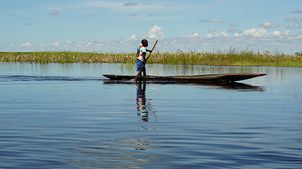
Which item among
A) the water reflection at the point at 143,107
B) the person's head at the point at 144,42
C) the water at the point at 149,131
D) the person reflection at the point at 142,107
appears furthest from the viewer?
the person's head at the point at 144,42

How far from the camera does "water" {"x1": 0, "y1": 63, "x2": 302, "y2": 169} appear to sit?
7.80 meters

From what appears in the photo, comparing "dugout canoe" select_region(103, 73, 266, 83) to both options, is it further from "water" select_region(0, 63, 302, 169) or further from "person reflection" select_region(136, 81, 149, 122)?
"water" select_region(0, 63, 302, 169)

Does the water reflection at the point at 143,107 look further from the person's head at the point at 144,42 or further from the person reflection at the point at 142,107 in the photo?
the person's head at the point at 144,42

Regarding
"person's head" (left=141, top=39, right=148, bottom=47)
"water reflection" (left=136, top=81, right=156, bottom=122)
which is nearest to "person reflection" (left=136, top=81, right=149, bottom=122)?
"water reflection" (left=136, top=81, right=156, bottom=122)

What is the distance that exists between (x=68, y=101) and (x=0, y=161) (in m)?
9.96

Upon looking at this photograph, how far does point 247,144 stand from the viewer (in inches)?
363

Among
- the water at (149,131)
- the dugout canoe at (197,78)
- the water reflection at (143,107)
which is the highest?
the dugout canoe at (197,78)

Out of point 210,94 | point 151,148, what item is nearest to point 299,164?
point 151,148

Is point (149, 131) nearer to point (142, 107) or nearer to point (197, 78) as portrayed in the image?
point (142, 107)

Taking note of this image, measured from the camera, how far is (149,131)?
35.0 feet

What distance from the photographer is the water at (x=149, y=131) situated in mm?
7801

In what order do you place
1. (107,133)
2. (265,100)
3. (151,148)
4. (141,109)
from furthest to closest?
1. (265,100)
2. (141,109)
3. (107,133)
4. (151,148)

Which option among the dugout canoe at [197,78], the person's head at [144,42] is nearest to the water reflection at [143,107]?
the dugout canoe at [197,78]

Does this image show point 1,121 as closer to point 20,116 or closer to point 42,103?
point 20,116
